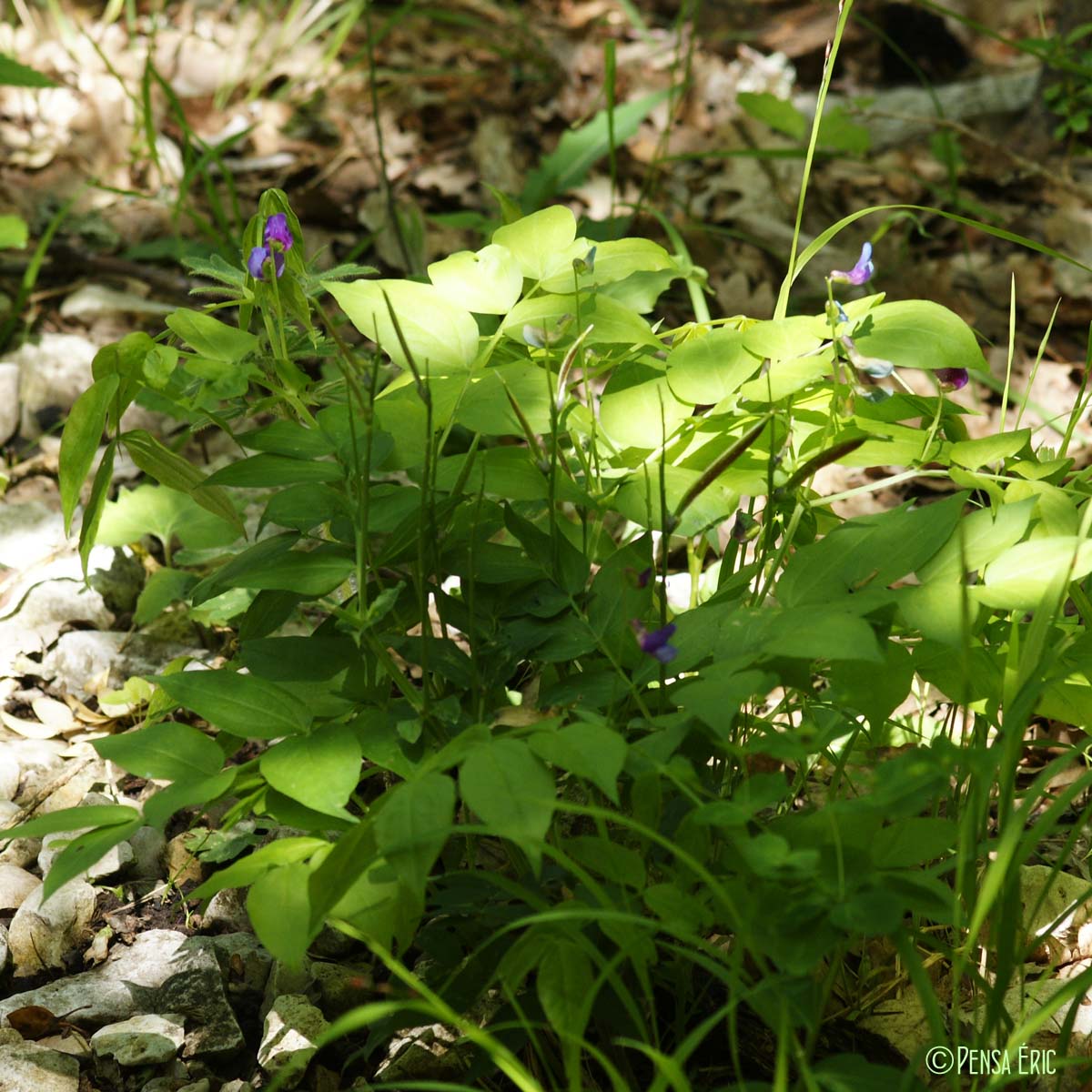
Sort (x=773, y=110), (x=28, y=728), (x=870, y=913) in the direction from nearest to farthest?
Answer: (x=870, y=913), (x=28, y=728), (x=773, y=110)

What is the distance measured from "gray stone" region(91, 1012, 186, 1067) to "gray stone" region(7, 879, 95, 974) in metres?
0.16

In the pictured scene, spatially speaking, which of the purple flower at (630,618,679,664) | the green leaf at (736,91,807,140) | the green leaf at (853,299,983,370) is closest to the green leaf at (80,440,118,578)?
the purple flower at (630,618,679,664)

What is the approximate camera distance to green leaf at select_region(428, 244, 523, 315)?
1.24 metres

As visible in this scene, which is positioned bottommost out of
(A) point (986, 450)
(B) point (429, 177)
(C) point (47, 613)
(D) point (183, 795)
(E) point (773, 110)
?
(C) point (47, 613)

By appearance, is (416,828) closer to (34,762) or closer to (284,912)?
(284,912)

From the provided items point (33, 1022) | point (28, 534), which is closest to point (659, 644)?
point (33, 1022)

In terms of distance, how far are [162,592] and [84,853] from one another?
86 cm

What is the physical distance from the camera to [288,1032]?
1208 millimetres

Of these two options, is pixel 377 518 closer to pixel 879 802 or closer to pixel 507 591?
pixel 507 591

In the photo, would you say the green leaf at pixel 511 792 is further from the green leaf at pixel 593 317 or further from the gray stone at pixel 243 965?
the gray stone at pixel 243 965

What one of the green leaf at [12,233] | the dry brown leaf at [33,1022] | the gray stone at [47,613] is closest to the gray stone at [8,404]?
the green leaf at [12,233]

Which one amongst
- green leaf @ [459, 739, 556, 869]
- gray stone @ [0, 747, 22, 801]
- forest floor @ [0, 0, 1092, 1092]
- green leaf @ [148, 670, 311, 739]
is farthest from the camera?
forest floor @ [0, 0, 1092, 1092]

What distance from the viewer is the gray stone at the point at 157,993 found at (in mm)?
1246

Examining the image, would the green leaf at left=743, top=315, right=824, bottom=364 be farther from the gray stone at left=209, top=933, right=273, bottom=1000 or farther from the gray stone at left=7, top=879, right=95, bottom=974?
the gray stone at left=7, top=879, right=95, bottom=974
